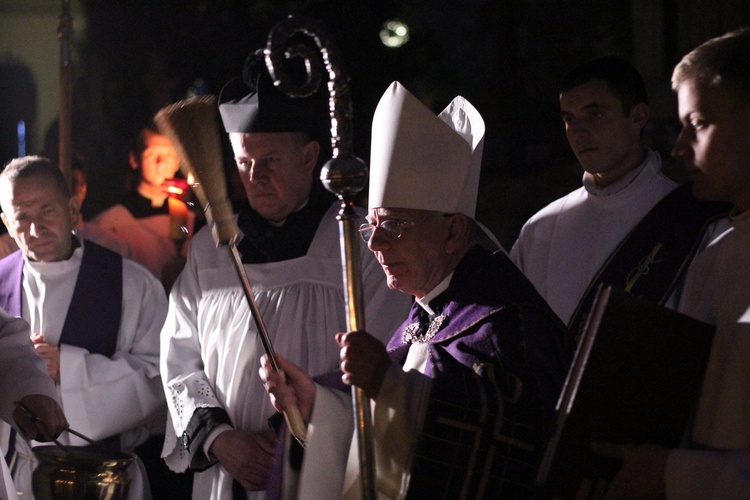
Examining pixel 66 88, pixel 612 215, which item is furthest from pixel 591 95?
pixel 66 88

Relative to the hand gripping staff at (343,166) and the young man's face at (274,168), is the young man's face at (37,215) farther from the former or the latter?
the hand gripping staff at (343,166)

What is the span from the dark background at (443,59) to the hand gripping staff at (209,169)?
2661 mm

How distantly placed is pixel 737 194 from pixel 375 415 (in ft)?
3.84

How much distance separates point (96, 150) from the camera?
6496mm

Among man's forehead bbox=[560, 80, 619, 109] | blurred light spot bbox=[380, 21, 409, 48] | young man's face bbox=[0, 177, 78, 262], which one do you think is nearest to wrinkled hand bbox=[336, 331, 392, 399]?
man's forehead bbox=[560, 80, 619, 109]

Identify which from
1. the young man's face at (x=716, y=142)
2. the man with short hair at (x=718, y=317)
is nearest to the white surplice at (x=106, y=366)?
the man with short hair at (x=718, y=317)

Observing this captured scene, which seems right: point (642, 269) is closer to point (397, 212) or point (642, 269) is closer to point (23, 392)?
point (397, 212)

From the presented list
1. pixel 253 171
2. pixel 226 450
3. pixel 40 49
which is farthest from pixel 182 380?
pixel 40 49

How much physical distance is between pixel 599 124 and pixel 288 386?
179cm

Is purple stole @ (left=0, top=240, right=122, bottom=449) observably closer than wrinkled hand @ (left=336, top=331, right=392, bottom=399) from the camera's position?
No

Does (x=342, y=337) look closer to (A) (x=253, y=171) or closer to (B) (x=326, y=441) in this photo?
(B) (x=326, y=441)

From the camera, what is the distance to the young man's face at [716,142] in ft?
8.30

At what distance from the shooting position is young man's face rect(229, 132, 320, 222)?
430cm

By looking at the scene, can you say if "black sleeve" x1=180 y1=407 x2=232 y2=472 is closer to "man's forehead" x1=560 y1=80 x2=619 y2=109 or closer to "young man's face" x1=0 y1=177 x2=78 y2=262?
"young man's face" x1=0 y1=177 x2=78 y2=262
